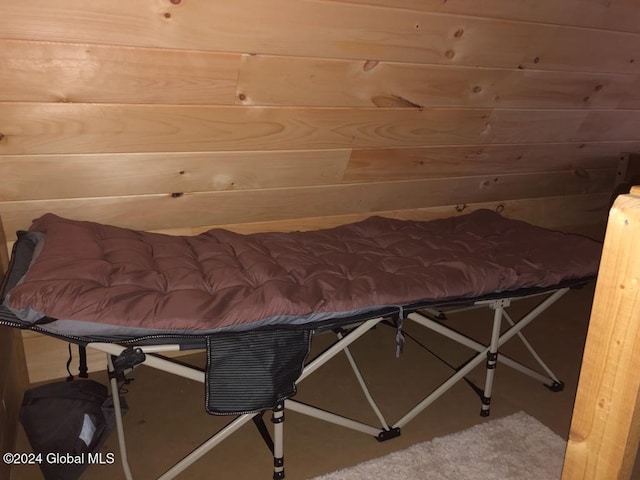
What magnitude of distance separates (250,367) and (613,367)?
95 centimetres

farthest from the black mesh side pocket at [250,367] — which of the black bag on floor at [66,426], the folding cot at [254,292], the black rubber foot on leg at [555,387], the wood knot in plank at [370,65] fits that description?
the black rubber foot on leg at [555,387]

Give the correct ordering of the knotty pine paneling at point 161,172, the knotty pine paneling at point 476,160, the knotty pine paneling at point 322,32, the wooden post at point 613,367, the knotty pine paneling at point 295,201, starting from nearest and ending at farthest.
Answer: the wooden post at point 613,367 < the knotty pine paneling at point 322,32 < the knotty pine paneling at point 161,172 < the knotty pine paneling at point 295,201 < the knotty pine paneling at point 476,160

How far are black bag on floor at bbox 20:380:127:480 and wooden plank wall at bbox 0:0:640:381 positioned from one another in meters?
0.47

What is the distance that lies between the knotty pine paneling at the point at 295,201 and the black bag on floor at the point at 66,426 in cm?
60

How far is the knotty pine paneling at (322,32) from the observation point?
1.36 metres

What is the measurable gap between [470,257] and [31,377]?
175 centimetres

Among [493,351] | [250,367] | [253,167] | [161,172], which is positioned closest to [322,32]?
[253,167]

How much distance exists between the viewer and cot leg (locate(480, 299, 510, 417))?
1.96m

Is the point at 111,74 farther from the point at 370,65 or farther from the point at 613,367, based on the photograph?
the point at 613,367

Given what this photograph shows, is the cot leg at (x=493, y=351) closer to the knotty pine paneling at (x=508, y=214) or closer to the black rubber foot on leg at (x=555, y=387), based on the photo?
the black rubber foot on leg at (x=555, y=387)

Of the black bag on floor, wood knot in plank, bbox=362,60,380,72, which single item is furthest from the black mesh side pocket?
wood knot in plank, bbox=362,60,380,72

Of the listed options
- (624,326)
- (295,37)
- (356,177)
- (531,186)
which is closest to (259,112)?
(295,37)

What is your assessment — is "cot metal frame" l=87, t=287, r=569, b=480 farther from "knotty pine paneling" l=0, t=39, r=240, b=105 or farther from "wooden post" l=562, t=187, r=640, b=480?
"wooden post" l=562, t=187, r=640, b=480

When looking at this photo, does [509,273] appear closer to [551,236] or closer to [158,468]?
[551,236]
